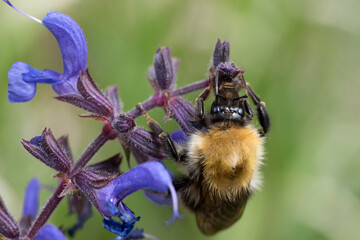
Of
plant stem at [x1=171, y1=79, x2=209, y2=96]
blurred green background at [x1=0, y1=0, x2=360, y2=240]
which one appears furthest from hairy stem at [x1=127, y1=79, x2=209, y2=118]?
blurred green background at [x1=0, y1=0, x2=360, y2=240]

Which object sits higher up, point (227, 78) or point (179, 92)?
point (227, 78)

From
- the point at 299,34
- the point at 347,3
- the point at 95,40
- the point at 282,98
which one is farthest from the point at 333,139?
the point at 95,40

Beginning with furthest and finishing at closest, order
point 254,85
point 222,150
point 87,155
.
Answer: point 254,85 < point 87,155 < point 222,150

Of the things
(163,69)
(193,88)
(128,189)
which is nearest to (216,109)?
(193,88)

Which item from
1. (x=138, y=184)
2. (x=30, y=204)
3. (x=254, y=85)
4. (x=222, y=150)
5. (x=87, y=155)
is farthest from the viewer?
(x=254, y=85)

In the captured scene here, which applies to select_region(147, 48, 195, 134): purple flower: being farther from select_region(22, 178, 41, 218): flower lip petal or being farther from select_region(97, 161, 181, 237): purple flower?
select_region(22, 178, 41, 218): flower lip petal

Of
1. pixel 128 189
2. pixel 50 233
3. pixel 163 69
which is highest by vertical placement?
pixel 163 69

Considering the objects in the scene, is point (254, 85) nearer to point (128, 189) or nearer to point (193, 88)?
point (193, 88)

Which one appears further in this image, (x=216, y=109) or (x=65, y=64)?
(x=65, y=64)
